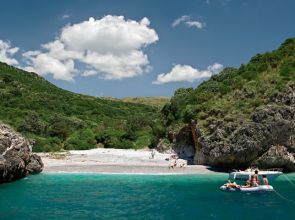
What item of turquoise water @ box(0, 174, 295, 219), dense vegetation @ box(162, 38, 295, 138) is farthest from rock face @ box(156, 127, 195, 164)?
turquoise water @ box(0, 174, 295, 219)

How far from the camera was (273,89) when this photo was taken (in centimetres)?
6069

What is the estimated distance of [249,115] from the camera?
192ft

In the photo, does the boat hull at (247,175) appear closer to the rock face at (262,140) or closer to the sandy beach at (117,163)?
the rock face at (262,140)

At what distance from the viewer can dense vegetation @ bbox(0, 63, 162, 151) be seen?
89.1 m

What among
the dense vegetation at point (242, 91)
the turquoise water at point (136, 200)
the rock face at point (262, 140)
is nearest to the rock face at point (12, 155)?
the turquoise water at point (136, 200)

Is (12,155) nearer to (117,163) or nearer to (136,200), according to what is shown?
(136,200)

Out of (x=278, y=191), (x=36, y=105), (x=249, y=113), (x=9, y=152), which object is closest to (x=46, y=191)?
(x=9, y=152)

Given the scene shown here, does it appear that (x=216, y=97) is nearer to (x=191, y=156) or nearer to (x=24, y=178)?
(x=191, y=156)

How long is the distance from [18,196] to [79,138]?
174 feet

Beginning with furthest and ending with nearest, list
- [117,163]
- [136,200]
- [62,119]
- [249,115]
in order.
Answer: [62,119] < [117,163] < [249,115] < [136,200]

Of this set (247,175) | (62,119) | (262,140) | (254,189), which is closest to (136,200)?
(254,189)

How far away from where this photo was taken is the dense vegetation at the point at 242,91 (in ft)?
199

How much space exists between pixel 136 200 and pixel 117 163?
28.9 metres

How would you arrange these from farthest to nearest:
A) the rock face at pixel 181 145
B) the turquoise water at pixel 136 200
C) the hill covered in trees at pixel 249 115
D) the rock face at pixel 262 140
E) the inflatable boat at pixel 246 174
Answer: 1. the rock face at pixel 181 145
2. the hill covered in trees at pixel 249 115
3. the rock face at pixel 262 140
4. the inflatable boat at pixel 246 174
5. the turquoise water at pixel 136 200
